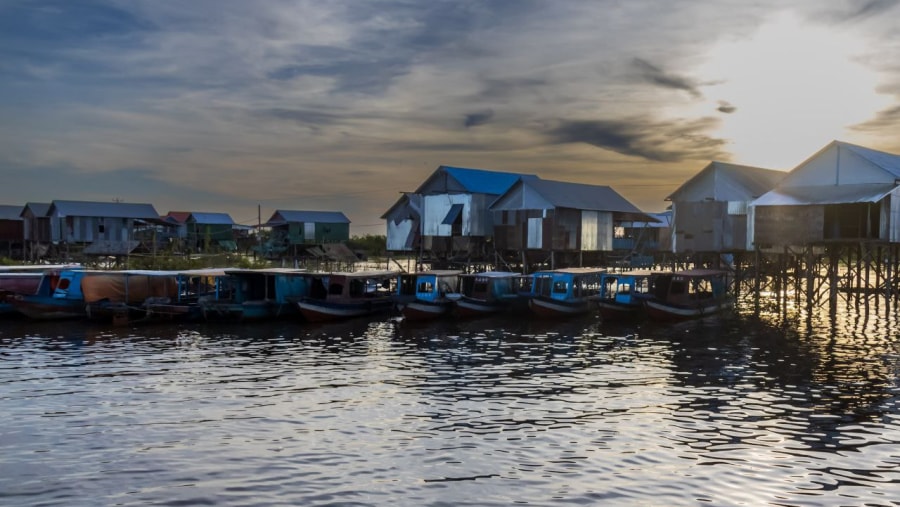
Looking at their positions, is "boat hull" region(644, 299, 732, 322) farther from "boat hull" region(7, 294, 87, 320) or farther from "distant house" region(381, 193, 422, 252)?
"boat hull" region(7, 294, 87, 320)

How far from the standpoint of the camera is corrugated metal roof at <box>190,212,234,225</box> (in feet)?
306

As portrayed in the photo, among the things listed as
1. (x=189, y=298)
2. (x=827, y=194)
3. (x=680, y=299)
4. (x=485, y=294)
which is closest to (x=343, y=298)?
(x=485, y=294)

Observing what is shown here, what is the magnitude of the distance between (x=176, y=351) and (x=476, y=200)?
2930 cm

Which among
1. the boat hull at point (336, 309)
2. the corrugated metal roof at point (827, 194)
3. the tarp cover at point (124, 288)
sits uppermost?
the corrugated metal roof at point (827, 194)

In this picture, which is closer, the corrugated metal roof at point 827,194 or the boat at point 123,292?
the boat at point 123,292

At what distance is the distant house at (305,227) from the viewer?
8042 cm

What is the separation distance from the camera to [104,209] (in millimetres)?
70250

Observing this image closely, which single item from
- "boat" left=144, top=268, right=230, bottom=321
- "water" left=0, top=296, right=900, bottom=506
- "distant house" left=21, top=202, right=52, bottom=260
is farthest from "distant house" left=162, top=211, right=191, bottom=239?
"water" left=0, top=296, right=900, bottom=506

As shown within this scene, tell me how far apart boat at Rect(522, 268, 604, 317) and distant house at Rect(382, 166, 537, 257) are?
12478mm

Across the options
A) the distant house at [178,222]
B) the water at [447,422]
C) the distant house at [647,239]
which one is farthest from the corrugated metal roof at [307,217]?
the water at [447,422]

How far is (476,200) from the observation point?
170 ft

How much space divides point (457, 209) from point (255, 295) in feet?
61.8

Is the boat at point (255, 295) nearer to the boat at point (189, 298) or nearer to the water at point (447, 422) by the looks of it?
the boat at point (189, 298)

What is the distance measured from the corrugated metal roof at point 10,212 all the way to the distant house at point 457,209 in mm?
47700
